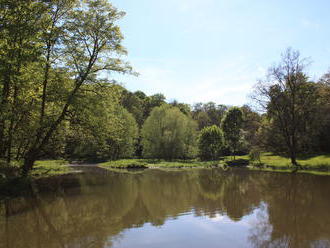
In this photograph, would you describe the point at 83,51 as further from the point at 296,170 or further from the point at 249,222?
the point at 296,170

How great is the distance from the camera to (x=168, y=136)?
4709cm

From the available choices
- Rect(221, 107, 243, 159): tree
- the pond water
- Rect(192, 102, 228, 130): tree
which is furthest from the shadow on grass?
Rect(192, 102, 228, 130): tree

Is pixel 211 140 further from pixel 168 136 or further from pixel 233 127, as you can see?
pixel 168 136

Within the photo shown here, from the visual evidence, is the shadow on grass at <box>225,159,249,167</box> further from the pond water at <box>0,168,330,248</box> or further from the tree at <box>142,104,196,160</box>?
the pond water at <box>0,168,330,248</box>

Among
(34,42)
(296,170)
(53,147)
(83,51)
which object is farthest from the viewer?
(296,170)

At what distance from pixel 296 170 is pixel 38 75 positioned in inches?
1017

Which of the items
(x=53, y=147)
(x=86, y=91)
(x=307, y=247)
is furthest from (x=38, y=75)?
(x=307, y=247)

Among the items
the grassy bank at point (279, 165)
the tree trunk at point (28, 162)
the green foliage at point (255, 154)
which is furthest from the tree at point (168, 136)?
the tree trunk at point (28, 162)

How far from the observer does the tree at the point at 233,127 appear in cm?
4528

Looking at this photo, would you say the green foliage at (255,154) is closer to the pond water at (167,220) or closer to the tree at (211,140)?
the tree at (211,140)

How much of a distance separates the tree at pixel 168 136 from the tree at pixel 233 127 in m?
6.56

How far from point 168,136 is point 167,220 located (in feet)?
124

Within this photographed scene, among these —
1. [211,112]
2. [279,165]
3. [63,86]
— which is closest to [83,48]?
[63,86]

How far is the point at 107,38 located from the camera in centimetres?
1861
